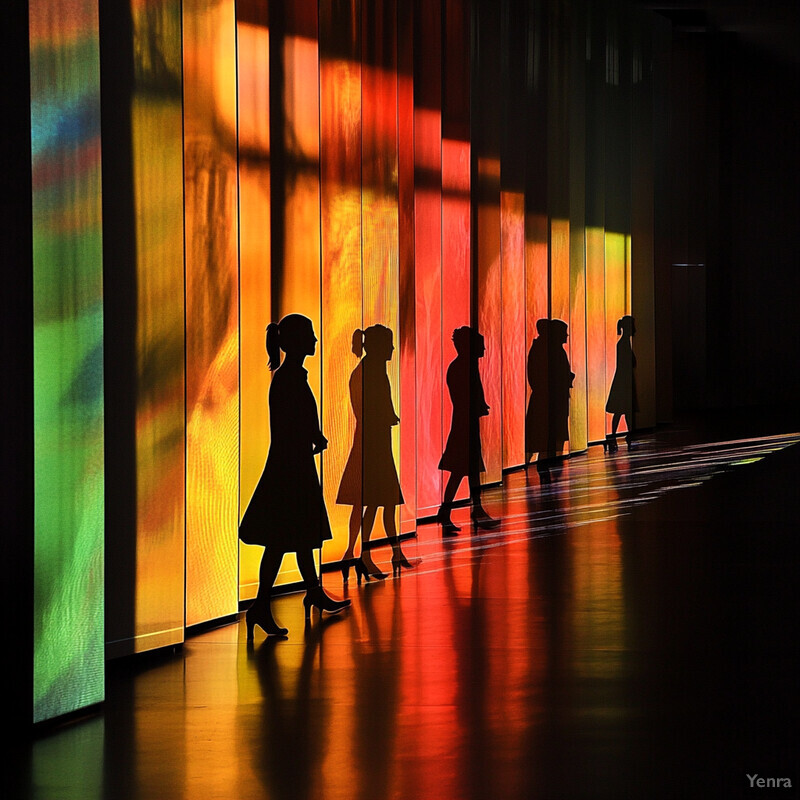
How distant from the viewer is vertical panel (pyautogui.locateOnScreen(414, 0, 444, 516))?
503 inches

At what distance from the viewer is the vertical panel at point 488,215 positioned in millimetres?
15594

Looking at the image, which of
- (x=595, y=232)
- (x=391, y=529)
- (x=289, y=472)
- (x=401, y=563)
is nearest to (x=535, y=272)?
(x=595, y=232)

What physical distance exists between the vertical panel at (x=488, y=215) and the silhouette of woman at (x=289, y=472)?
743cm

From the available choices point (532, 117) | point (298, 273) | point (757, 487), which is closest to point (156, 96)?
point (298, 273)

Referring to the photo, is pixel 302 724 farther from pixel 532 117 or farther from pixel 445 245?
pixel 532 117

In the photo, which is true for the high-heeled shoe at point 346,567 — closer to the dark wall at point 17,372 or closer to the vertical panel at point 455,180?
the vertical panel at point 455,180

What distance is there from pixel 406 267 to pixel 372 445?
2626 millimetres

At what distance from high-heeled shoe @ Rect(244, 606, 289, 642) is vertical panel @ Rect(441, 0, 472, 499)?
5675 mm

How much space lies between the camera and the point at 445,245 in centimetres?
1371

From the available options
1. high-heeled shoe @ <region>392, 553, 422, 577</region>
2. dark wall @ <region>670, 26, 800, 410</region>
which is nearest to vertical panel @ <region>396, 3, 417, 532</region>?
high-heeled shoe @ <region>392, 553, 422, 577</region>

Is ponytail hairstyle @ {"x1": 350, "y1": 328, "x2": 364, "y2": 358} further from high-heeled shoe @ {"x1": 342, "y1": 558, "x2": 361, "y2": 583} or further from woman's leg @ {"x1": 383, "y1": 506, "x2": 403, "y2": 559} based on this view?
high-heeled shoe @ {"x1": 342, "y1": 558, "x2": 361, "y2": 583}

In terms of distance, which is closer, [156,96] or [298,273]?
[156,96]

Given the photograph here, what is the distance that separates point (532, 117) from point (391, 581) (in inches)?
421

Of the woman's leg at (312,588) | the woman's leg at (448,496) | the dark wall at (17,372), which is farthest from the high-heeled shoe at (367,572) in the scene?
the dark wall at (17,372)
